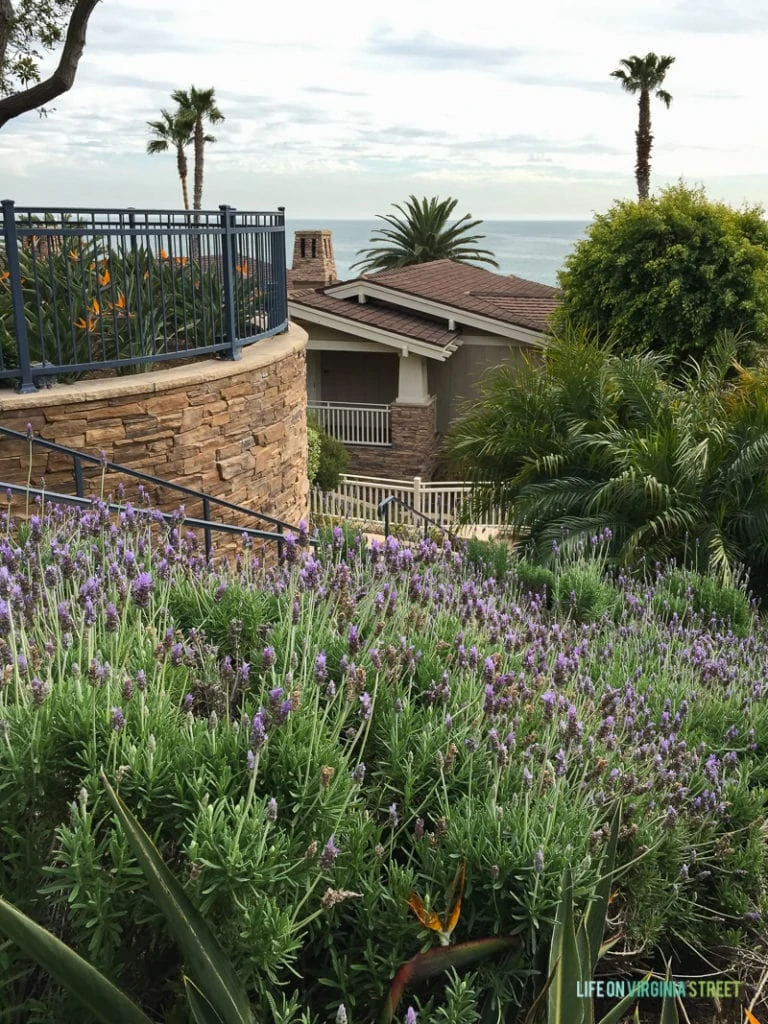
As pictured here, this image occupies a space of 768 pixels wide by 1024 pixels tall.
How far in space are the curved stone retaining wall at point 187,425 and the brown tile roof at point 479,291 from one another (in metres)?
14.6

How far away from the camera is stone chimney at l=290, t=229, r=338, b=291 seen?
2995 cm

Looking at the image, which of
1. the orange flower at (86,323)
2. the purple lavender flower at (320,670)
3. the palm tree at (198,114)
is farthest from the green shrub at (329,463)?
the palm tree at (198,114)

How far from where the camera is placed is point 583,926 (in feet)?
7.68

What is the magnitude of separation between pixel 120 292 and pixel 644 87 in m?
32.4

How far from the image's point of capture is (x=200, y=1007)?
83.0 inches

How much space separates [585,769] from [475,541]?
4799mm

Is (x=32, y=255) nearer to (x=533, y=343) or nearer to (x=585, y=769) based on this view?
(x=585, y=769)

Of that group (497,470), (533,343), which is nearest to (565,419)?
(497,470)

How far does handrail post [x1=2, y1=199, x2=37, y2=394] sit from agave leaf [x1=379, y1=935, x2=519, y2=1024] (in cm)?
585

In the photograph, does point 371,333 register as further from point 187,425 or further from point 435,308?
point 187,425

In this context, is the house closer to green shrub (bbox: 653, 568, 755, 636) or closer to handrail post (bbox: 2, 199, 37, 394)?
handrail post (bbox: 2, 199, 37, 394)

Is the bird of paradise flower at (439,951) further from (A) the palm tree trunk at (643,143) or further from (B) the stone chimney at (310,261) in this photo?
(A) the palm tree trunk at (643,143)

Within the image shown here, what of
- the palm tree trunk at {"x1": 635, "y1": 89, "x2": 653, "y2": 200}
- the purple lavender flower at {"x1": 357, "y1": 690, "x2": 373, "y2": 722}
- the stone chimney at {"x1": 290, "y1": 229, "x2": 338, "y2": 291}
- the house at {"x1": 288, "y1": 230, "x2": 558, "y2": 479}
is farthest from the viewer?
the palm tree trunk at {"x1": 635, "y1": 89, "x2": 653, "y2": 200}

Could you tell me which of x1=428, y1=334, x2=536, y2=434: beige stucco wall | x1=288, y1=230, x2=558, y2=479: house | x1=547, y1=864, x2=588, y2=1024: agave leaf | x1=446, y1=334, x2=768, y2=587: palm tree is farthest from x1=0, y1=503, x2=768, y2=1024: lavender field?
x1=428, y1=334, x2=536, y2=434: beige stucco wall
